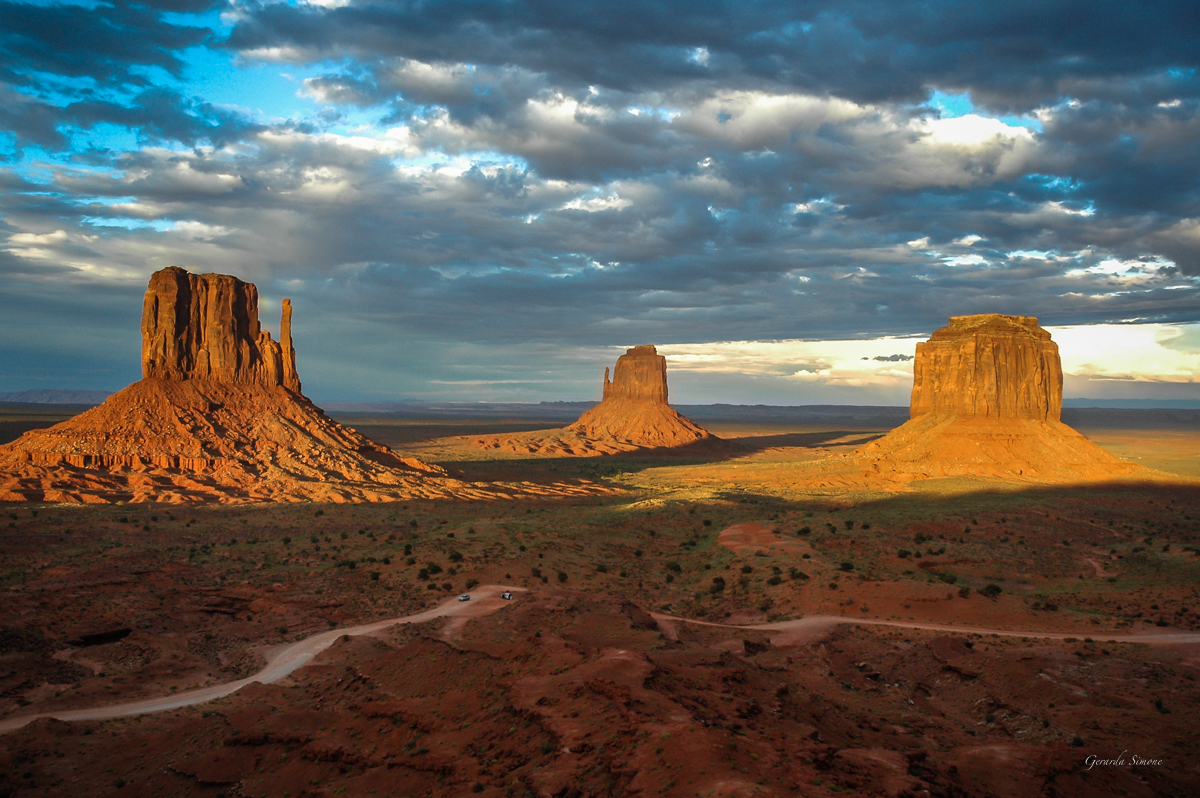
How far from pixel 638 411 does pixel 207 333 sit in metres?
103

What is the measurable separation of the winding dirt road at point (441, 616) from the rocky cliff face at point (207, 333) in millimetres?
47003

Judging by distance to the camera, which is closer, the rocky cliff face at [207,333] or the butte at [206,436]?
the butte at [206,436]

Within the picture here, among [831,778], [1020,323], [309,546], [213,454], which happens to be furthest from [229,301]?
[1020,323]

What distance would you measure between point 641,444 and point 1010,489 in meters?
83.6

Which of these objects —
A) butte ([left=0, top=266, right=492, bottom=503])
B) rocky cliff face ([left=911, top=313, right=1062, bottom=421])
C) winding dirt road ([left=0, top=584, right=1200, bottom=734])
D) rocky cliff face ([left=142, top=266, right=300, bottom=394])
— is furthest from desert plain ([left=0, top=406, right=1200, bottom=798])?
rocky cliff face ([left=911, top=313, right=1062, bottom=421])

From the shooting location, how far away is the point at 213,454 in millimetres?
61312

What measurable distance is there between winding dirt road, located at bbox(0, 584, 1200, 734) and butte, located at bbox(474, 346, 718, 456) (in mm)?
104096

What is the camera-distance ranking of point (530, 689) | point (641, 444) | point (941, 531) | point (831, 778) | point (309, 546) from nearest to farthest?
point (831, 778) → point (530, 689) → point (309, 546) → point (941, 531) → point (641, 444)

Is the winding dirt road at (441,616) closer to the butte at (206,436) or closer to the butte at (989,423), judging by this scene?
the butte at (206,436)

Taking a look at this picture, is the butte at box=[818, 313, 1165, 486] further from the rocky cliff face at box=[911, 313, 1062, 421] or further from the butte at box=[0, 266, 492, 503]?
the butte at box=[0, 266, 492, 503]

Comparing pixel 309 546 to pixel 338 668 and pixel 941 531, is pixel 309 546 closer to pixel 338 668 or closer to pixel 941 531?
pixel 338 668

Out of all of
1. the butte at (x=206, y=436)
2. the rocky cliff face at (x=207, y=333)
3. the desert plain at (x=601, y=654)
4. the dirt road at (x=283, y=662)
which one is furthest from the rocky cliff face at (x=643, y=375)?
the dirt road at (x=283, y=662)

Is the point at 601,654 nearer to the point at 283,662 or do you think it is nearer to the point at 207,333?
the point at 283,662

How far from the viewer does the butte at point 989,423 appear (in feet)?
262
